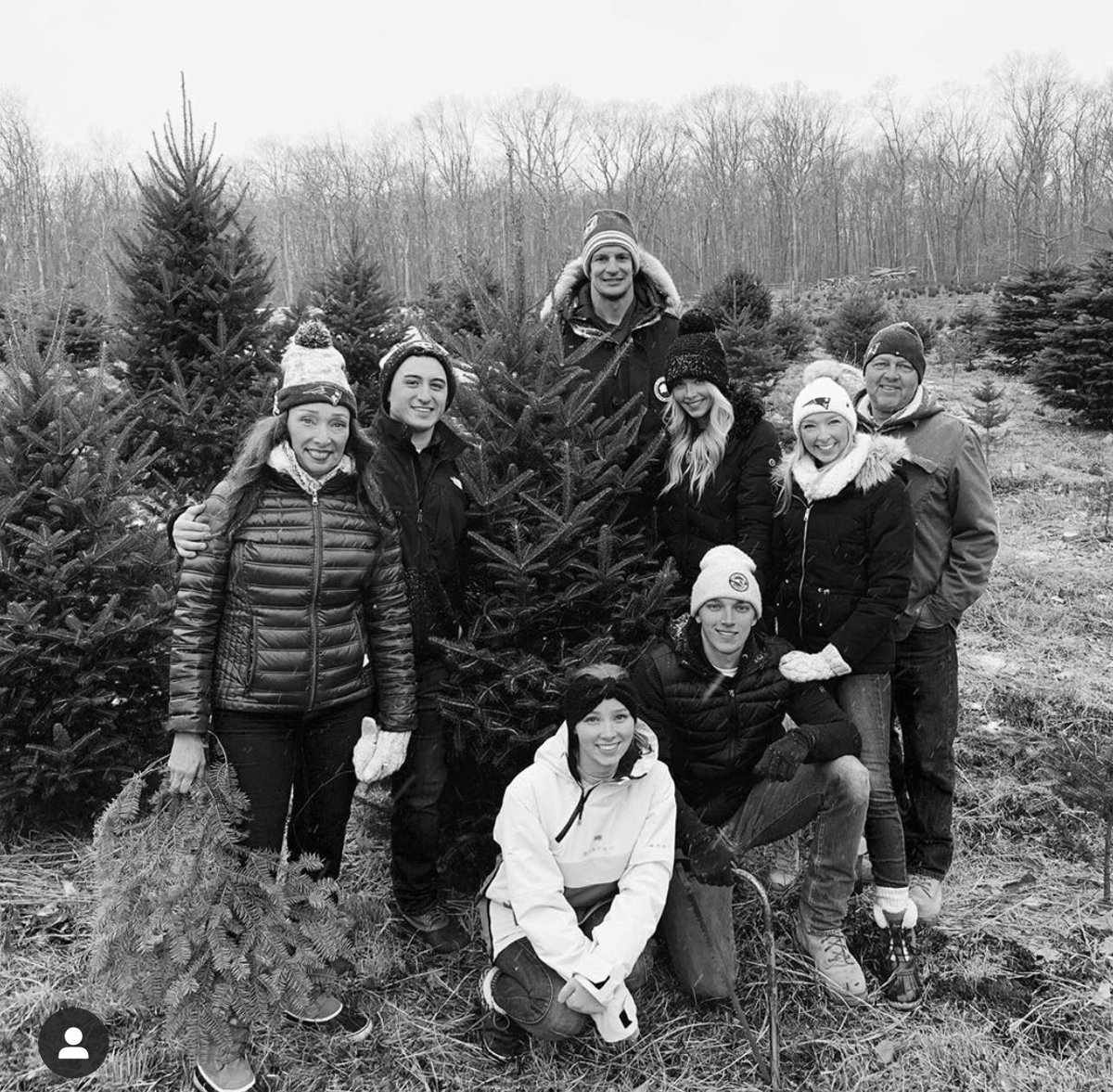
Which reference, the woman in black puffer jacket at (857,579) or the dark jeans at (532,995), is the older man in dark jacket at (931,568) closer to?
the woman in black puffer jacket at (857,579)

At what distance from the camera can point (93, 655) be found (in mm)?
3922

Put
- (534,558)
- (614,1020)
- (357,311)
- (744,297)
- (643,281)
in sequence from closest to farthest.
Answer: (614,1020) < (534,558) < (643,281) < (357,311) < (744,297)

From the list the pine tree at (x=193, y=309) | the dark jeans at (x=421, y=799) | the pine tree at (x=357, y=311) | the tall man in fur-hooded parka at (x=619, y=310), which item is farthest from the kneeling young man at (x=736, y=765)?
the pine tree at (x=357, y=311)

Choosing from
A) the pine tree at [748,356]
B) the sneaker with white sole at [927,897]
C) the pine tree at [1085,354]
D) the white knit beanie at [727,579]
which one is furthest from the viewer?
the pine tree at [1085,354]

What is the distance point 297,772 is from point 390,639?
64cm

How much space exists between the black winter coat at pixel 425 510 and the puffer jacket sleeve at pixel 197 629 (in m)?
0.74

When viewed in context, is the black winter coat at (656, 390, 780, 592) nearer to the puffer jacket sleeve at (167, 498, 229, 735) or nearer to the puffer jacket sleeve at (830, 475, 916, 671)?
the puffer jacket sleeve at (830, 475, 916, 671)

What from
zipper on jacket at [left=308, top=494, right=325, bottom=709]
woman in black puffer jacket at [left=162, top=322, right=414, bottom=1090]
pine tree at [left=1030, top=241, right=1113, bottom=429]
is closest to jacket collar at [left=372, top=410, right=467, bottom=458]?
woman in black puffer jacket at [left=162, top=322, right=414, bottom=1090]

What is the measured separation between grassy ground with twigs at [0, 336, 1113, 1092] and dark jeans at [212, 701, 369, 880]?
1.16 feet

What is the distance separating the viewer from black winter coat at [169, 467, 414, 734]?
295 centimetres

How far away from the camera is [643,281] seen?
4.46 m

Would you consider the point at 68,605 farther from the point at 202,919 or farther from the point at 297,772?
the point at 202,919

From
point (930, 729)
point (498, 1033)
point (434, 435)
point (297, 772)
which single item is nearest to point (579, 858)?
point (498, 1033)

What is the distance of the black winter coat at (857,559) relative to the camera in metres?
3.51
